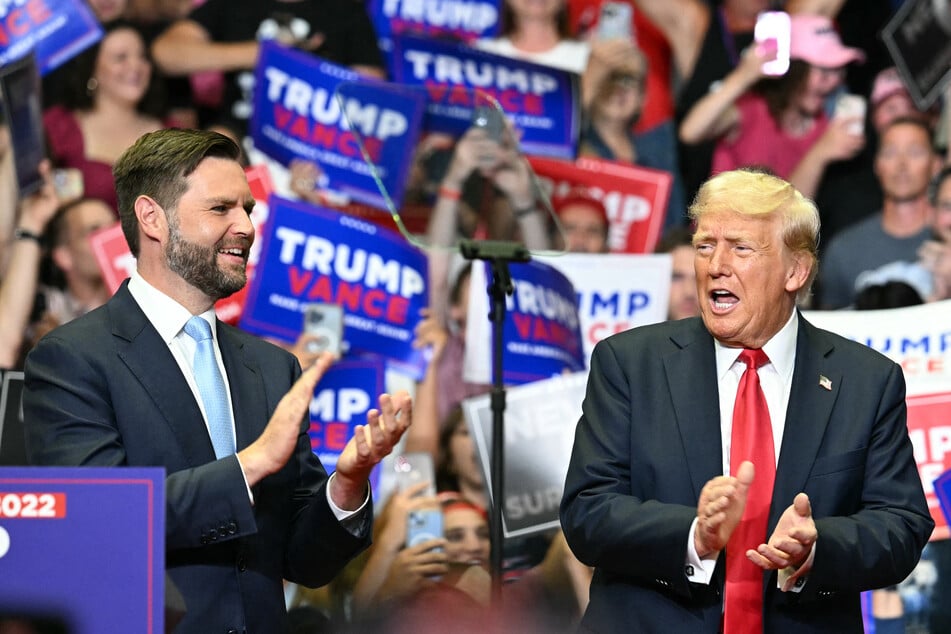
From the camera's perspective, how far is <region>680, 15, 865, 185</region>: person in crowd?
4.67 meters

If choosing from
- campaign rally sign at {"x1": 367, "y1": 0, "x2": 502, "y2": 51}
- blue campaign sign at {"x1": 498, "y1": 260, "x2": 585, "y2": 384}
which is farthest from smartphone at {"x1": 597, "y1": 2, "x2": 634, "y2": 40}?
blue campaign sign at {"x1": 498, "y1": 260, "x2": 585, "y2": 384}

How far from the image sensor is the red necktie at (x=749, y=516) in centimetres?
208

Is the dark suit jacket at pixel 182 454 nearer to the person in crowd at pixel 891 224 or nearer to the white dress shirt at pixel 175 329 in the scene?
the white dress shirt at pixel 175 329

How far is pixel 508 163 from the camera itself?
3834 millimetres

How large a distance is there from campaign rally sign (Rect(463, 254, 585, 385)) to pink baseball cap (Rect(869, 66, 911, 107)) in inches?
58.3

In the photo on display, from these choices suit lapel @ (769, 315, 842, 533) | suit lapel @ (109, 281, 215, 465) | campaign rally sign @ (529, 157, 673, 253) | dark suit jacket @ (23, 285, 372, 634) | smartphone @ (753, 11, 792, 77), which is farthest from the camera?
smartphone @ (753, 11, 792, 77)

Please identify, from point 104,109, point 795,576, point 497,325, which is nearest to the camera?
point 795,576

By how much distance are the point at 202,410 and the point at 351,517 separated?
0.32 m

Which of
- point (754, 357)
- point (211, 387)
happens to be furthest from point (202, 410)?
point (754, 357)

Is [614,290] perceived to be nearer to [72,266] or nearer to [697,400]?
[72,266]

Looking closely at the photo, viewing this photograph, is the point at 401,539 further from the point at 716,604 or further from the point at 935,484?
the point at 716,604

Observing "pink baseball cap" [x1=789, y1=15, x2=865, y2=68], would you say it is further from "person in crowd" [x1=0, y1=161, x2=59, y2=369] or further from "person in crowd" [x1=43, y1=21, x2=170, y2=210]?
"person in crowd" [x1=0, y1=161, x2=59, y2=369]

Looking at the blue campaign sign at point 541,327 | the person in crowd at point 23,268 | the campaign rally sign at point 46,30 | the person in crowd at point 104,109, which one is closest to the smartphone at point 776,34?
the blue campaign sign at point 541,327

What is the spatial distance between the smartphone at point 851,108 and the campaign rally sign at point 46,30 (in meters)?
2.81
